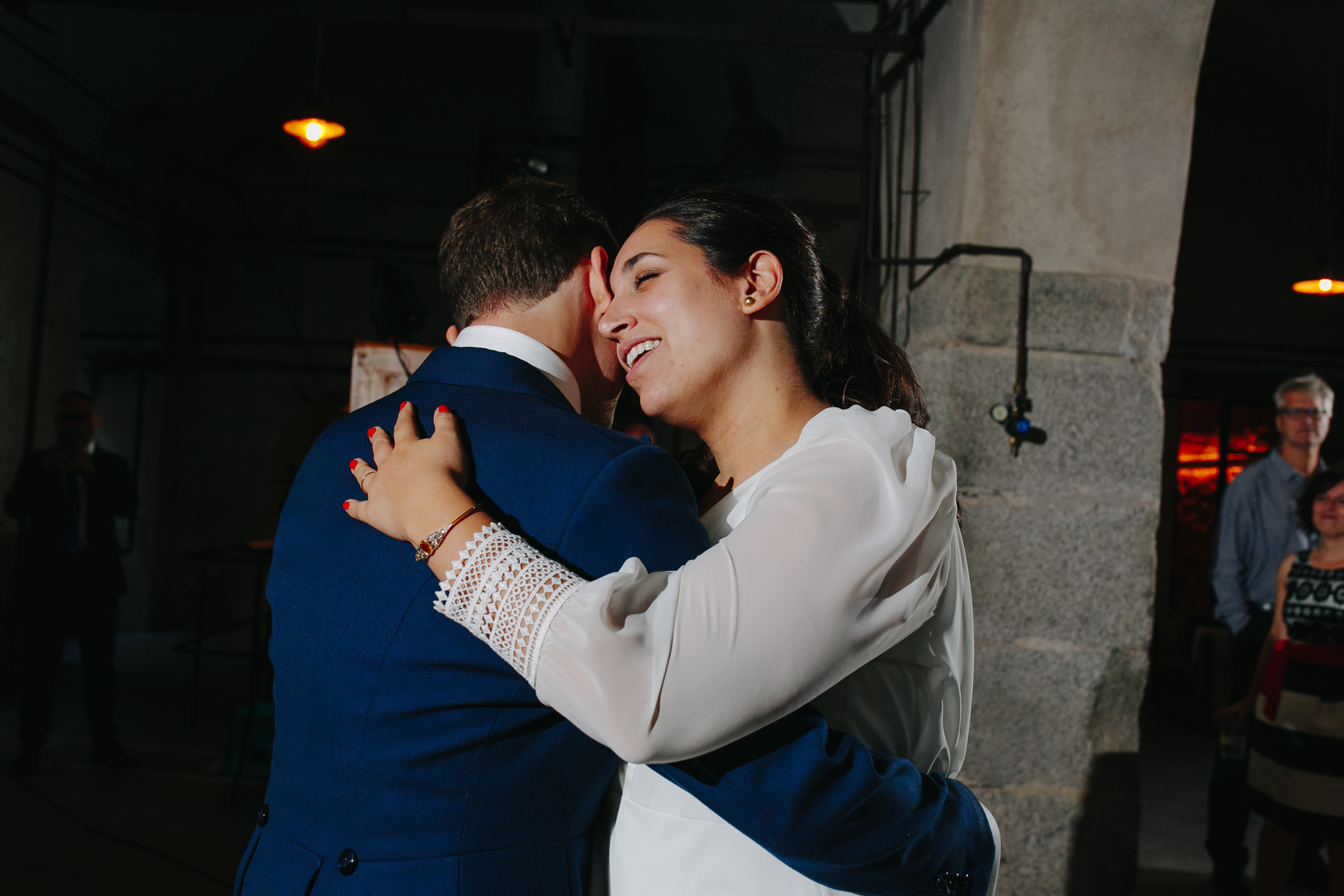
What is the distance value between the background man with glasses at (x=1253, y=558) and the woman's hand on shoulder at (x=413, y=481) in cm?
371

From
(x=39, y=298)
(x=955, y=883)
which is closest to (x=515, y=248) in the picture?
(x=955, y=883)

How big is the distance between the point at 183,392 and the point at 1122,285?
10.0 m

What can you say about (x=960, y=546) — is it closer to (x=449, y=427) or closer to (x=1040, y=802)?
(x=449, y=427)

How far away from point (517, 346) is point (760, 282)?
34 cm

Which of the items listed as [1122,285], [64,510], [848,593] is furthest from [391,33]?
[848,593]

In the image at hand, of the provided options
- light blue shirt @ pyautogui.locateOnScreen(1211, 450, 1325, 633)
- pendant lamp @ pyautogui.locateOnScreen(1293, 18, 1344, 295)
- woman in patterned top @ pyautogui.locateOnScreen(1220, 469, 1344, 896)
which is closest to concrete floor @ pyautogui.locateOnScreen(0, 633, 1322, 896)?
woman in patterned top @ pyautogui.locateOnScreen(1220, 469, 1344, 896)

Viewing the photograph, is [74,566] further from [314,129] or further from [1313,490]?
[1313,490]

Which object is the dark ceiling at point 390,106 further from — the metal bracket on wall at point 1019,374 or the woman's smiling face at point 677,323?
the woman's smiling face at point 677,323

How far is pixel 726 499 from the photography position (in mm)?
1216

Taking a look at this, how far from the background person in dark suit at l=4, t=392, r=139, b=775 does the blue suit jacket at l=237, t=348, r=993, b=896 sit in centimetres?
457

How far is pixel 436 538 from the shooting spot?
3.12 ft

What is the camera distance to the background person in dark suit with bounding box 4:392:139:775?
4766mm

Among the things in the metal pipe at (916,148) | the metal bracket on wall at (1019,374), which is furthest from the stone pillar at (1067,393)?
the metal pipe at (916,148)

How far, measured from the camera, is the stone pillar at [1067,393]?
9.16ft
